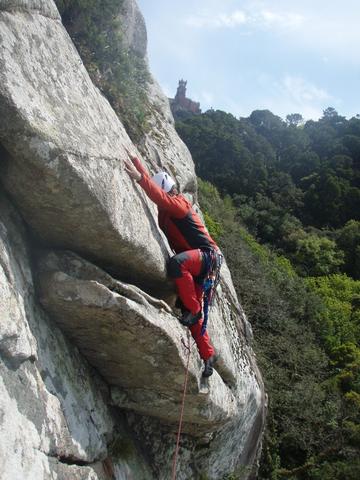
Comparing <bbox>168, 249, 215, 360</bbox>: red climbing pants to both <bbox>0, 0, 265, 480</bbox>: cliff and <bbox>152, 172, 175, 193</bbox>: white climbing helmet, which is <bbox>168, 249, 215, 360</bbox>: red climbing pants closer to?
<bbox>0, 0, 265, 480</bbox>: cliff

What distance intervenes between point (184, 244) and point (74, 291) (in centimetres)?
270

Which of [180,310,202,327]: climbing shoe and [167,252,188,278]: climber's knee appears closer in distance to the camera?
[167,252,188,278]: climber's knee

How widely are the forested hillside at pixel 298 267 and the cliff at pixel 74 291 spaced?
28.6 feet

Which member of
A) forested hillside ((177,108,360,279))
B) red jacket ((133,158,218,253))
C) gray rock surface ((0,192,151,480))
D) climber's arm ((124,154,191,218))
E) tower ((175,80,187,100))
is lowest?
gray rock surface ((0,192,151,480))

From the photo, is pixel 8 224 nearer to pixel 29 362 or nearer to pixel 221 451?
pixel 29 362

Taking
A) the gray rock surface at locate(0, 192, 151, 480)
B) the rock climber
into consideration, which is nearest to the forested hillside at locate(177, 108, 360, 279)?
the rock climber

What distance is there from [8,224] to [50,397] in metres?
2.40

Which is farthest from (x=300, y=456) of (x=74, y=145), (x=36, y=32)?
(x=36, y=32)

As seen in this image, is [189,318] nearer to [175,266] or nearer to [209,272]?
[209,272]

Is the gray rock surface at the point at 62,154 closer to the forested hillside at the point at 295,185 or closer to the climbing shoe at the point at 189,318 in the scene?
the climbing shoe at the point at 189,318

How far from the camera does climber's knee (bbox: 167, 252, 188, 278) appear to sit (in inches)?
308

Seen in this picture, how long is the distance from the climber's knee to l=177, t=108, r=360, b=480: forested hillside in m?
10.3

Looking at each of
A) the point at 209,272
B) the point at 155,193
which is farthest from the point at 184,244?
the point at 155,193

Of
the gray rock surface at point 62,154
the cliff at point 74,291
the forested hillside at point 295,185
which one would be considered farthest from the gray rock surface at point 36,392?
the forested hillside at point 295,185
